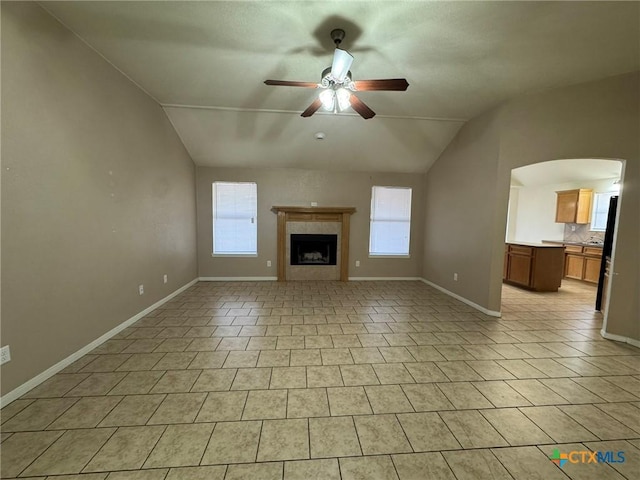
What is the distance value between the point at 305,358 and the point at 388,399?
84 cm

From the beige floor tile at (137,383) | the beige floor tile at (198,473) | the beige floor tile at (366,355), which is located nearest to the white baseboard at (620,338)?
the beige floor tile at (366,355)

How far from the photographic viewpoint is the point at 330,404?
187 centimetres

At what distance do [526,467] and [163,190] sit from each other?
466 centimetres

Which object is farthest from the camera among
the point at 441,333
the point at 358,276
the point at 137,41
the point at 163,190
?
the point at 358,276

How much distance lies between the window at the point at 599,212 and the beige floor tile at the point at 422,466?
282 inches

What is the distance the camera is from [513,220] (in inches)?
285

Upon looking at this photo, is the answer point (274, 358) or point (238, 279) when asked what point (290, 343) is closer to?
point (274, 358)

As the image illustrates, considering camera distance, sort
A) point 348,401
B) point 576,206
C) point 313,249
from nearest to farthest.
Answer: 1. point 348,401
2. point 313,249
3. point 576,206

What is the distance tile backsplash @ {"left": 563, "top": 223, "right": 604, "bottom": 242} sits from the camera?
584 cm

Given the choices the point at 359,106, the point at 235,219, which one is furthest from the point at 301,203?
the point at 359,106

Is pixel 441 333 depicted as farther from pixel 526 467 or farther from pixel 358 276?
pixel 358 276

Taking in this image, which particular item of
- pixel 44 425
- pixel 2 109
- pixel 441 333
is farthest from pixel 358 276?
pixel 2 109

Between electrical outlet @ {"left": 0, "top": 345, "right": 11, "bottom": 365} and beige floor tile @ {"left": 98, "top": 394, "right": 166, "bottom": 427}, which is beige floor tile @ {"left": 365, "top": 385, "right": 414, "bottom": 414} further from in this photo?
electrical outlet @ {"left": 0, "top": 345, "right": 11, "bottom": 365}

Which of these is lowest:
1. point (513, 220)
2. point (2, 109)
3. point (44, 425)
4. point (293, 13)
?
point (44, 425)
